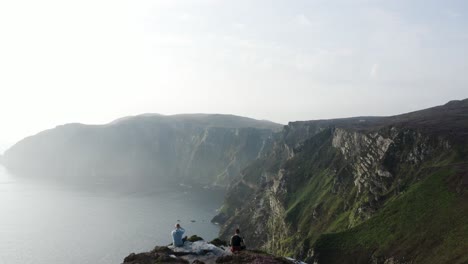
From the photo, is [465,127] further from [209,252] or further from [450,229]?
[209,252]

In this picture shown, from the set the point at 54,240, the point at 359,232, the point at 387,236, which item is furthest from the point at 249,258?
the point at 54,240

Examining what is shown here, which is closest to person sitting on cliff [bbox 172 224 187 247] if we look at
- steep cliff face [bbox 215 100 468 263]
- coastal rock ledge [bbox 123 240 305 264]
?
coastal rock ledge [bbox 123 240 305 264]

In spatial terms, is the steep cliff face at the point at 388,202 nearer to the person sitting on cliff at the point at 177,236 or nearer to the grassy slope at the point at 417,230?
the grassy slope at the point at 417,230

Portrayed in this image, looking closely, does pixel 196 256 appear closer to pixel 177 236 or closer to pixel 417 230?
pixel 177 236

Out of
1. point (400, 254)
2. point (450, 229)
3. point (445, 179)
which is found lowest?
point (400, 254)

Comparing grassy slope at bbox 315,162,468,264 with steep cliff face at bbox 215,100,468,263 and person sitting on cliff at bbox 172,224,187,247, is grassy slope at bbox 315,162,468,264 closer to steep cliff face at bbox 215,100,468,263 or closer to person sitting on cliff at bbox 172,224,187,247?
steep cliff face at bbox 215,100,468,263

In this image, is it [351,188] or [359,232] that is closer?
[359,232]

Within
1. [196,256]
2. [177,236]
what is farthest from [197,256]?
[177,236]

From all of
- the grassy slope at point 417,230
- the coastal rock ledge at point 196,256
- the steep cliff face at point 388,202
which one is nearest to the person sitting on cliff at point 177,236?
the coastal rock ledge at point 196,256
